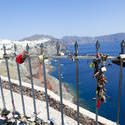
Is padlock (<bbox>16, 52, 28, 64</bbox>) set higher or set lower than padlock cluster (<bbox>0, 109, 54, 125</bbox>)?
higher

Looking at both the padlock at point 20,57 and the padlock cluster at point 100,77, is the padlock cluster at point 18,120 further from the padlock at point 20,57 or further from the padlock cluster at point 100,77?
the padlock cluster at point 100,77

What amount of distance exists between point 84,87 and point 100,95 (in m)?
34.6

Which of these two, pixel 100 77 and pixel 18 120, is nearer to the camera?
pixel 100 77

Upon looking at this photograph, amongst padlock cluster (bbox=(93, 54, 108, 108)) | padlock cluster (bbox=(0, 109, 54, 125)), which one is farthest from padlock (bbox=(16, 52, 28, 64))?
padlock cluster (bbox=(93, 54, 108, 108))

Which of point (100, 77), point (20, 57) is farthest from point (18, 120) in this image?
point (100, 77)

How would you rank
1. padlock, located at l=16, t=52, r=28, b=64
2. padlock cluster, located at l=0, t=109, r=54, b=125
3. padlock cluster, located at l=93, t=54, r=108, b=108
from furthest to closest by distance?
padlock cluster, located at l=0, t=109, r=54, b=125
padlock, located at l=16, t=52, r=28, b=64
padlock cluster, located at l=93, t=54, r=108, b=108

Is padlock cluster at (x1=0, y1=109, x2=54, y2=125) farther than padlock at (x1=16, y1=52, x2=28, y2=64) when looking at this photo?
Yes

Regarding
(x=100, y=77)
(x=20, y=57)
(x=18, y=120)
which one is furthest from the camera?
(x=18, y=120)

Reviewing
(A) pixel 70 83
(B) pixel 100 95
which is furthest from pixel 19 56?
(A) pixel 70 83

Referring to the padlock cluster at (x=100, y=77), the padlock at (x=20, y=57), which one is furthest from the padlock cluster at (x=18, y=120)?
the padlock cluster at (x=100, y=77)

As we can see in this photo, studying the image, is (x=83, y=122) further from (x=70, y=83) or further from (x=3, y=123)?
(x=70, y=83)

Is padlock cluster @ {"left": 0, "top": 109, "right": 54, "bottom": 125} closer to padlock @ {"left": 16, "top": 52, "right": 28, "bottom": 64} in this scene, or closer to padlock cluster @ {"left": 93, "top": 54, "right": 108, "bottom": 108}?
padlock @ {"left": 16, "top": 52, "right": 28, "bottom": 64}

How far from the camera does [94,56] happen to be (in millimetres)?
2525

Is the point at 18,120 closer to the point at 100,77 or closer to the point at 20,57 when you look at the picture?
the point at 20,57
